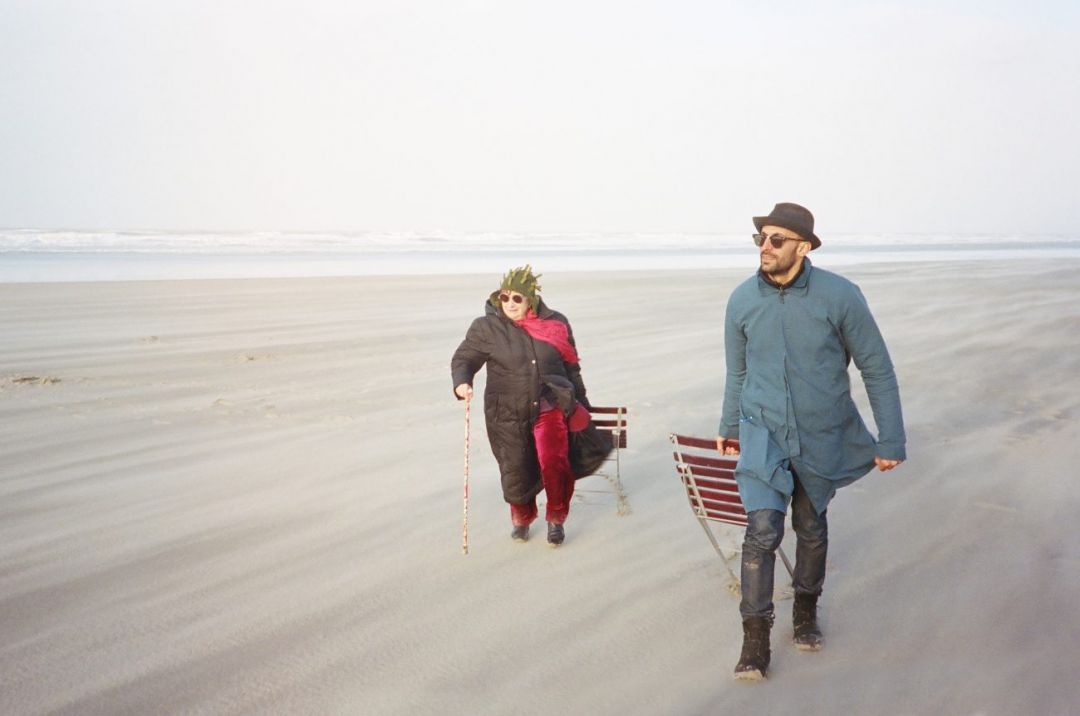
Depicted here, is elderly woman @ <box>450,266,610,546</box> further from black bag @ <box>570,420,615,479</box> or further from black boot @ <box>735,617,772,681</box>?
black boot @ <box>735,617,772,681</box>

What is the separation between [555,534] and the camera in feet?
18.7

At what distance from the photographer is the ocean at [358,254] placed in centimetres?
2673

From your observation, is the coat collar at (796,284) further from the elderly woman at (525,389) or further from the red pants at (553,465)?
the red pants at (553,465)

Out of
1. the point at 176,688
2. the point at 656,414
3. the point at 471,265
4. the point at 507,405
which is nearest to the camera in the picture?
the point at 176,688

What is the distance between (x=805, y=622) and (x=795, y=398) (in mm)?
1133

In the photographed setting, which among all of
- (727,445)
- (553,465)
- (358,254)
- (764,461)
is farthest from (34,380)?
(358,254)

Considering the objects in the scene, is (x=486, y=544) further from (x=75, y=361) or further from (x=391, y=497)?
(x=75, y=361)

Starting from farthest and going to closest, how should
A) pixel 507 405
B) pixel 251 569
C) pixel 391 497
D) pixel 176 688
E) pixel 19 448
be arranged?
pixel 19 448 → pixel 391 497 → pixel 507 405 → pixel 251 569 → pixel 176 688

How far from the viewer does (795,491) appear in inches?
163

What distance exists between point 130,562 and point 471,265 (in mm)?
26682

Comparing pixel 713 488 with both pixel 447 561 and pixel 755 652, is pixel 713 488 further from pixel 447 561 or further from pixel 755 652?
pixel 447 561

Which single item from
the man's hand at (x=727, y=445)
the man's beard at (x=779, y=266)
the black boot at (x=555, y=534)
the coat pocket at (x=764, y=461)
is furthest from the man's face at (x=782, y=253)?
the black boot at (x=555, y=534)

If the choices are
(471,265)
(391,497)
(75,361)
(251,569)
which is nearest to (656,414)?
(391,497)

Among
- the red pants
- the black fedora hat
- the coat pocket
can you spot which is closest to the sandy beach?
the red pants
